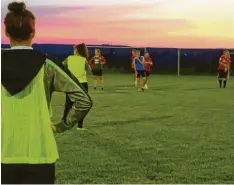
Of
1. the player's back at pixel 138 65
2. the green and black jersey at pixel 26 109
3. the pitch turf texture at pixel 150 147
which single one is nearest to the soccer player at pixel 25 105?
the green and black jersey at pixel 26 109

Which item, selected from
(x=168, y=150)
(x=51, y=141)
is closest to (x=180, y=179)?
(x=168, y=150)

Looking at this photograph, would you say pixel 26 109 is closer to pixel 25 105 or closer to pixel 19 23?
pixel 25 105

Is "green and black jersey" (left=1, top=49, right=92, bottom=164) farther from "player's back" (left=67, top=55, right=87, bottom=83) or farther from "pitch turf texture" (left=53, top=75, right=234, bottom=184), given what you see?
"player's back" (left=67, top=55, right=87, bottom=83)

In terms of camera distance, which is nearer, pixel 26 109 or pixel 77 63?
pixel 26 109

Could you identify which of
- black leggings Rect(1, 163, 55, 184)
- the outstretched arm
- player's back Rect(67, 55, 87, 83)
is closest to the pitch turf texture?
player's back Rect(67, 55, 87, 83)

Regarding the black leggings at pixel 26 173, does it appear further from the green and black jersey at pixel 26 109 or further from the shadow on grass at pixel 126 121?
the shadow on grass at pixel 126 121

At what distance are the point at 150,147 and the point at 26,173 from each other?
571cm

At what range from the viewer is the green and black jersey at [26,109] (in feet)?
10.7

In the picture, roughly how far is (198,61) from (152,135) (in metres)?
33.7

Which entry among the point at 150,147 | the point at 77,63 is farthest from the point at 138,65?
A: the point at 150,147

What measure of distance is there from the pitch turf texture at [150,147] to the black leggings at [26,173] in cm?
316

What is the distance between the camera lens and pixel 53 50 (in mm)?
44656

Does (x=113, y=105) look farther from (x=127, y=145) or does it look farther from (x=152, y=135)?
(x=127, y=145)

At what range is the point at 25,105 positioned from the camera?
10.8ft
